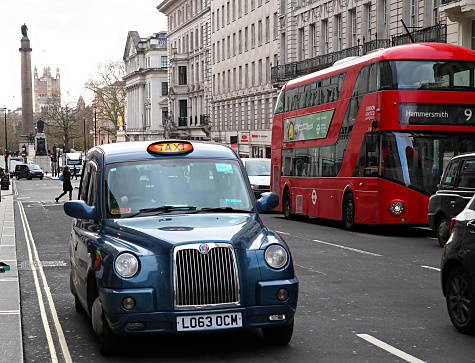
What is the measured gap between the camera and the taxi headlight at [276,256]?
6.69 m

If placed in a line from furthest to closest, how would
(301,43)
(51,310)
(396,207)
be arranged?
(301,43)
(396,207)
(51,310)

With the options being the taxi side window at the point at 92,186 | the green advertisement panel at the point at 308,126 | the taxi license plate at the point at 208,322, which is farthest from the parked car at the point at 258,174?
the taxi license plate at the point at 208,322

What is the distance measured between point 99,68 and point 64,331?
427 feet

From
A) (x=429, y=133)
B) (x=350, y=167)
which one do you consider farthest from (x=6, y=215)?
(x=429, y=133)

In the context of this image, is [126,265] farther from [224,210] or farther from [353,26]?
[353,26]

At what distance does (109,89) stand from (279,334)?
5209 inches

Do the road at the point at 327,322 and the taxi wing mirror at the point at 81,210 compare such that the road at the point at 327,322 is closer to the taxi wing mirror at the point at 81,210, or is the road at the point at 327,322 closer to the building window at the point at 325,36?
the taxi wing mirror at the point at 81,210

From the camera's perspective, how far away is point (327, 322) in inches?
323

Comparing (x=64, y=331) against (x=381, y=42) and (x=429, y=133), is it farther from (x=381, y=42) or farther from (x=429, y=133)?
(x=381, y=42)

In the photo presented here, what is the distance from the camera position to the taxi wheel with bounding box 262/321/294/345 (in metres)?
6.99

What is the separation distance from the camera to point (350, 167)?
67.1 feet

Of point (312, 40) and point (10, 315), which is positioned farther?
point (312, 40)

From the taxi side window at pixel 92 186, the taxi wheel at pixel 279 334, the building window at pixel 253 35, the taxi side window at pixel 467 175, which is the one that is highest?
the building window at pixel 253 35

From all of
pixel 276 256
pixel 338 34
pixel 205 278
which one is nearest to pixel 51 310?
pixel 205 278
